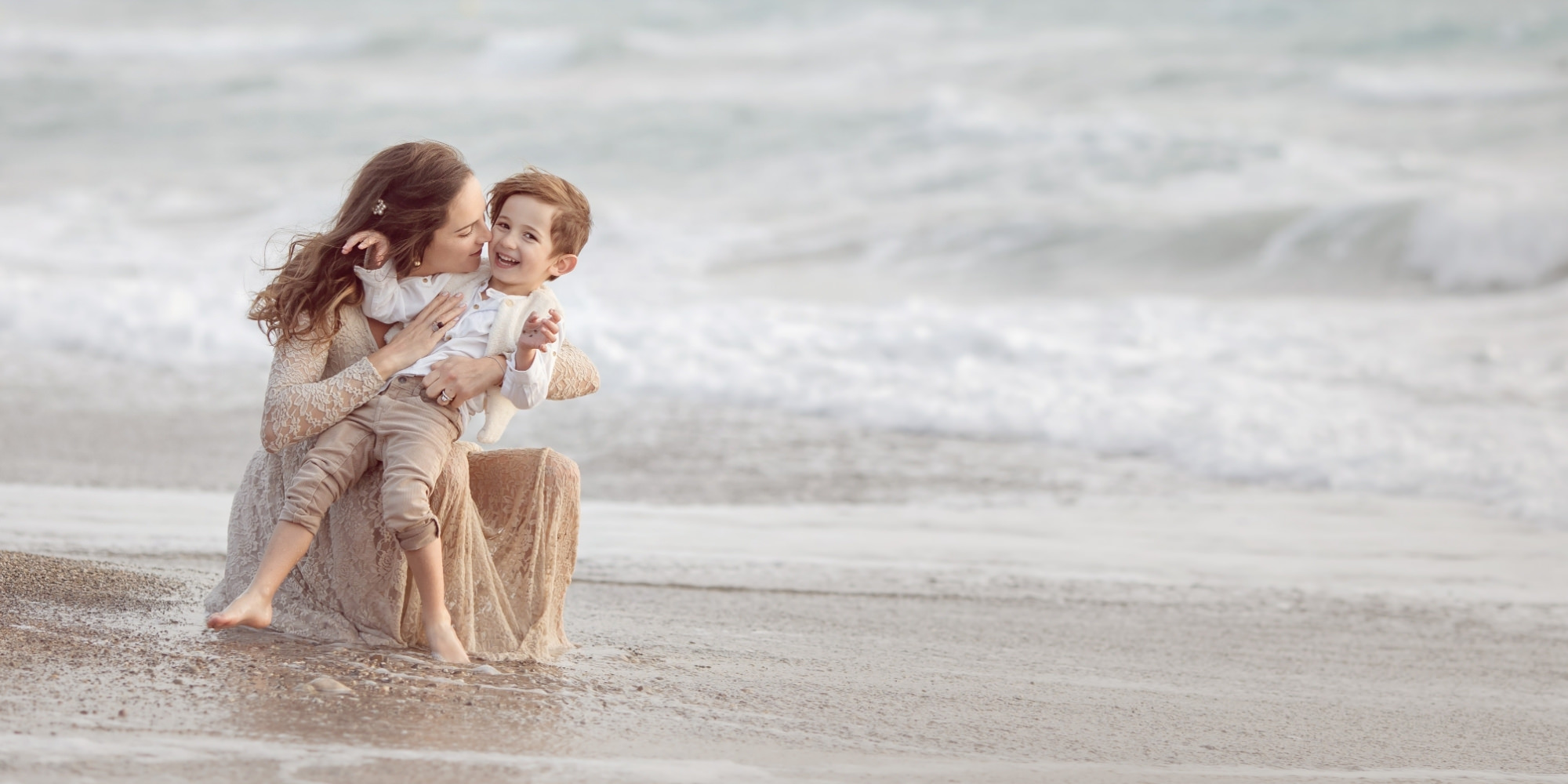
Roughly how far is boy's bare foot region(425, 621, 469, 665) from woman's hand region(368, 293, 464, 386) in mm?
563

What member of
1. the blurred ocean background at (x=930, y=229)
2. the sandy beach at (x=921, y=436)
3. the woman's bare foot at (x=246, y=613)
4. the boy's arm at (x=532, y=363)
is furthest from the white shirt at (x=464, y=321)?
the woman's bare foot at (x=246, y=613)

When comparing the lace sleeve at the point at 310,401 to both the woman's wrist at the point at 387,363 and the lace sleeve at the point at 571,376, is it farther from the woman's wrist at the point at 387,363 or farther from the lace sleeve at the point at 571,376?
the lace sleeve at the point at 571,376

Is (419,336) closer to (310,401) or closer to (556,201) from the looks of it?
(310,401)

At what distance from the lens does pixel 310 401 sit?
326cm

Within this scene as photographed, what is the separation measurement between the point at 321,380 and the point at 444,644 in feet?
2.15

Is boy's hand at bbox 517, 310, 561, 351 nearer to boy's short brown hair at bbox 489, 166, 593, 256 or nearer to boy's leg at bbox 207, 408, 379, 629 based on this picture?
boy's short brown hair at bbox 489, 166, 593, 256

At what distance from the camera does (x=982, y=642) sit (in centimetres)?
438

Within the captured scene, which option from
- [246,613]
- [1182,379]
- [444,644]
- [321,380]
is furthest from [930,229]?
[246,613]

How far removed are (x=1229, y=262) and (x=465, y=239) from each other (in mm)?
10754

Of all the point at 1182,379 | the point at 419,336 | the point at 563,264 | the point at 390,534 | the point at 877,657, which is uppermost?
the point at 563,264

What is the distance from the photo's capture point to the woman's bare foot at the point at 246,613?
315 centimetres

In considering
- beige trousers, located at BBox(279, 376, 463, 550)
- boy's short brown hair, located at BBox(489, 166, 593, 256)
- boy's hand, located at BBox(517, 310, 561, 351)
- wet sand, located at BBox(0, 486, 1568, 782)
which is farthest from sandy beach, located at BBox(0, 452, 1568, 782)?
boy's short brown hair, located at BBox(489, 166, 593, 256)

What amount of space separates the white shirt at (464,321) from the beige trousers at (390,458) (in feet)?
0.25

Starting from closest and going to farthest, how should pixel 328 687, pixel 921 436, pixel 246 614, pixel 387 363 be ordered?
pixel 328 687 < pixel 246 614 < pixel 387 363 < pixel 921 436
